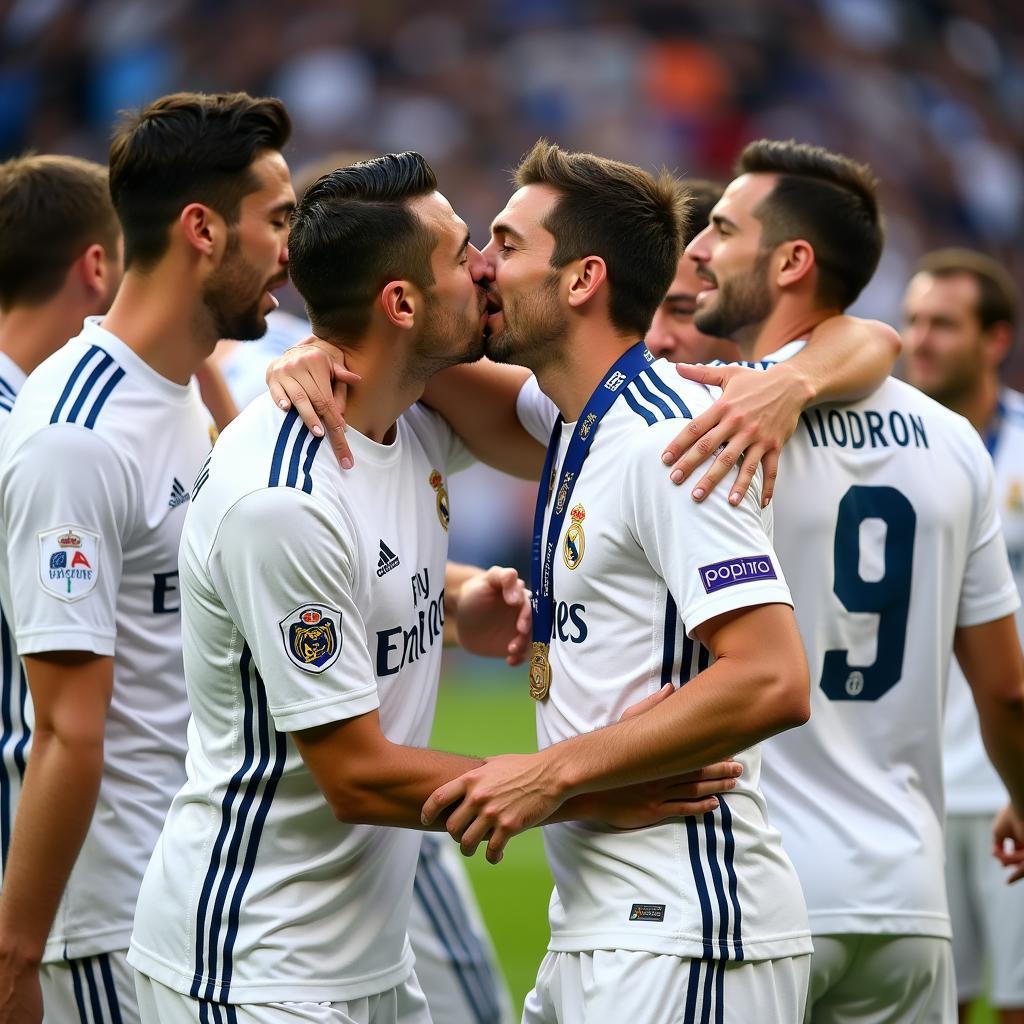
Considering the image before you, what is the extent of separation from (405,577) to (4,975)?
137 cm

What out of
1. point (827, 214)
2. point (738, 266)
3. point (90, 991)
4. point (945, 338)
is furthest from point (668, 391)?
point (945, 338)

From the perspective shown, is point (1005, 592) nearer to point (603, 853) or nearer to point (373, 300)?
point (603, 853)

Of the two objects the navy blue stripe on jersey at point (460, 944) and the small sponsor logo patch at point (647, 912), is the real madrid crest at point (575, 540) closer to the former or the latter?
the small sponsor logo patch at point (647, 912)

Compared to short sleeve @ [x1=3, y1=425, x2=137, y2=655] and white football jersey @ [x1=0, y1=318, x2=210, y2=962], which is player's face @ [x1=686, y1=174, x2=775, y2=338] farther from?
short sleeve @ [x1=3, y1=425, x2=137, y2=655]

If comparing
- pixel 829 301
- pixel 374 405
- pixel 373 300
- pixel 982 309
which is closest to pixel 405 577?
A: pixel 374 405

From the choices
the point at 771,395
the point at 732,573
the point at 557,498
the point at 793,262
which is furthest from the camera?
the point at 793,262

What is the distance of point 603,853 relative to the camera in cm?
319

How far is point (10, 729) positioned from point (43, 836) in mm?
515

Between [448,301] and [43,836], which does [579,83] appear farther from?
[43,836]

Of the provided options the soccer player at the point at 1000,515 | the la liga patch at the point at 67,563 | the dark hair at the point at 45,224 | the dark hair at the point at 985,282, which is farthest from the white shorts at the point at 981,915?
the dark hair at the point at 45,224

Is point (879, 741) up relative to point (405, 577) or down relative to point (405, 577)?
down

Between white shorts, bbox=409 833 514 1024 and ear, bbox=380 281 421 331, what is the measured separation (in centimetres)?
188

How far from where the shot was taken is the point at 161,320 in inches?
158

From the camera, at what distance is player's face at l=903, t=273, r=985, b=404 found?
6543 millimetres
